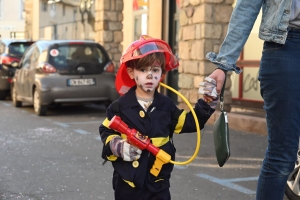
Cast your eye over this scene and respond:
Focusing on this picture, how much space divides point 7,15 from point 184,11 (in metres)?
39.1

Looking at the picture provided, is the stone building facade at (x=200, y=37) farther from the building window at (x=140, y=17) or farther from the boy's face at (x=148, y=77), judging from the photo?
the boy's face at (x=148, y=77)

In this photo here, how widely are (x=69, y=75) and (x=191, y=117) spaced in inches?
324

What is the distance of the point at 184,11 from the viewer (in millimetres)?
11117

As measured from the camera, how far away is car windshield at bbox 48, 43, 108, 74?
11.3 metres

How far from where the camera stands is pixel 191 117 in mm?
3229

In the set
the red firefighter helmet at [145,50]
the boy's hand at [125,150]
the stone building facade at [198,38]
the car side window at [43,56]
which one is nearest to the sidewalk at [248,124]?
the stone building facade at [198,38]

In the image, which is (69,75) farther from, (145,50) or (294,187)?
(145,50)

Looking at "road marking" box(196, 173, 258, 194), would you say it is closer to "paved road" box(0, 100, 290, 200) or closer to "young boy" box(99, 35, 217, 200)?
"paved road" box(0, 100, 290, 200)

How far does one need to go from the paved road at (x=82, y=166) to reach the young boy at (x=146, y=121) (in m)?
0.31

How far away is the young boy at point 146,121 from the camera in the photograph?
3150mm

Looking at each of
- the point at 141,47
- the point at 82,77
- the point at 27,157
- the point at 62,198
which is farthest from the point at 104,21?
the point at 141,47

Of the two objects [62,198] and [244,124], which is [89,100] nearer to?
[244,124]

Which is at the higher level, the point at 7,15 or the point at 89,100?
the point at 7,15

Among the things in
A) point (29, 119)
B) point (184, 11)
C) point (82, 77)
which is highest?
point (184, 11)
